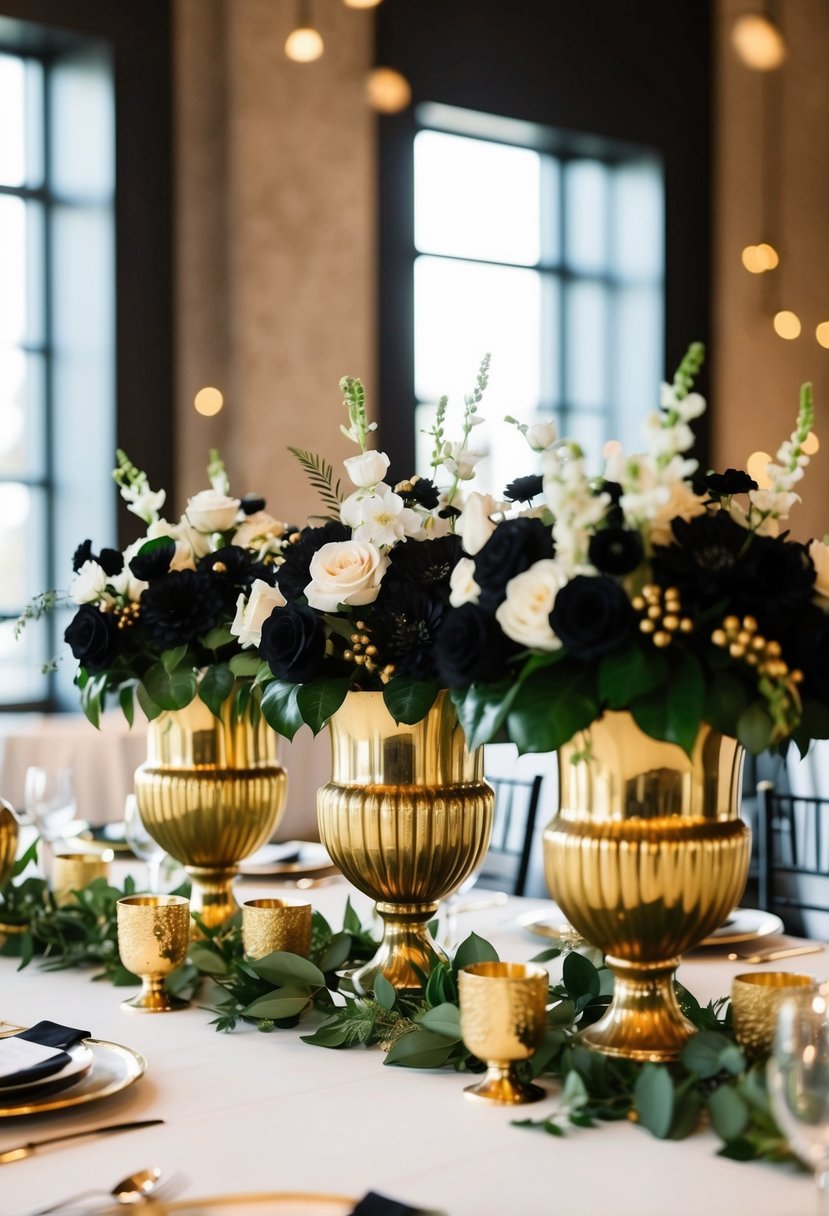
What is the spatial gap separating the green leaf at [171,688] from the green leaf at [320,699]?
12.5 inches

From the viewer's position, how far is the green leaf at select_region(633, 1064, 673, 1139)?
1083 millimetres

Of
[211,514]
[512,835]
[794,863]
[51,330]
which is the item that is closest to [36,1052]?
[211,514]

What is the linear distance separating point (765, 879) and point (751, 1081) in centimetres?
139

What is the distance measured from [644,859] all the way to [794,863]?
1.79m

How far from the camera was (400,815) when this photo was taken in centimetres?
148

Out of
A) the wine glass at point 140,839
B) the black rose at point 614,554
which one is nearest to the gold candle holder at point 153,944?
the wine glass at point 140,839

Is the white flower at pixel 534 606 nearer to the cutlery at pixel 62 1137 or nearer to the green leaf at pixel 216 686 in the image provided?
the cutlery at pixel 62 1137

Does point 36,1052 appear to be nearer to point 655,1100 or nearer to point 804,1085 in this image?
point 655,1100

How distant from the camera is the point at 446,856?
1.50 m

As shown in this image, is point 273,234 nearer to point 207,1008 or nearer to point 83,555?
point 83,555

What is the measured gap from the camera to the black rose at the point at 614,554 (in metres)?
1.15

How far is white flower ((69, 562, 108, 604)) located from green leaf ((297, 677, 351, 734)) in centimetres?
46

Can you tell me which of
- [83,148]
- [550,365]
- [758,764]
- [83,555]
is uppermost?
[83,148]

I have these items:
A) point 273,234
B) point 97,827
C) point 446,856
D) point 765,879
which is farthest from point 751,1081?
point 273,234
